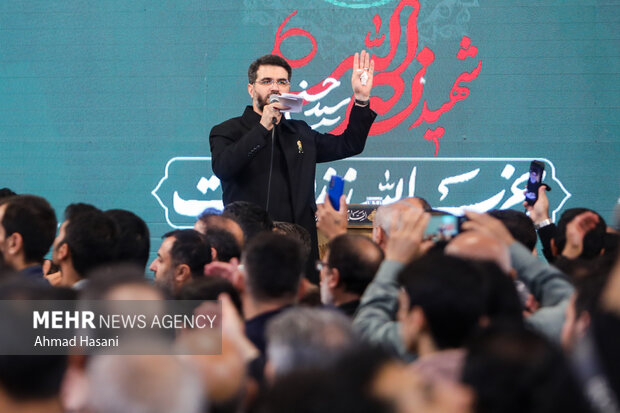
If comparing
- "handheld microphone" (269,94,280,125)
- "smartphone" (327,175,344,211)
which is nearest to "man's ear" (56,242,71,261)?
"smartphone" (327,175,344,211)

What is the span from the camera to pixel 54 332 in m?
1.48

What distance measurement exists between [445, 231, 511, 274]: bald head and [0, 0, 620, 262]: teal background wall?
2602 millimetres

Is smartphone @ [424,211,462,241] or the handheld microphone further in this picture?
the handheld microphone

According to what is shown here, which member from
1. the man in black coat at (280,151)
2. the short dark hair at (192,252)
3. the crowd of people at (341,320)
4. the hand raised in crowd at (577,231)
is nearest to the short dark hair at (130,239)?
the crowd of people at (341,320)

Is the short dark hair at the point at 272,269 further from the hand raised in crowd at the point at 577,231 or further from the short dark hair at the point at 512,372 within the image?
the hand raised in crowd at the point at 577,231

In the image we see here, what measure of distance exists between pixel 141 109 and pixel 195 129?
1.20 feet

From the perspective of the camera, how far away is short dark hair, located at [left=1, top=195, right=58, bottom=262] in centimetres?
253

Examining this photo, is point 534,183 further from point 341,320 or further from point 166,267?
point 341,320

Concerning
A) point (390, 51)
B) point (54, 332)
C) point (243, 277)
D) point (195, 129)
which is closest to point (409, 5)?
point (390, 51)

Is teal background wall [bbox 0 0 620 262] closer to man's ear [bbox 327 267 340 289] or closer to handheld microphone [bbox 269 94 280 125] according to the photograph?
handheld microphone [bbox 269 94 280 125]

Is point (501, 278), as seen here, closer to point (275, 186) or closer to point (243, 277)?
point (243, 277)

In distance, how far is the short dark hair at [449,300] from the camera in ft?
4.93

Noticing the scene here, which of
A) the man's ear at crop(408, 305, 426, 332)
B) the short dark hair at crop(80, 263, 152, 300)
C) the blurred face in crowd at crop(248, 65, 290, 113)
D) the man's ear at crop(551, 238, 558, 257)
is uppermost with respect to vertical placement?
the blurred face in crowd at crop(248, 65, 290, 113)

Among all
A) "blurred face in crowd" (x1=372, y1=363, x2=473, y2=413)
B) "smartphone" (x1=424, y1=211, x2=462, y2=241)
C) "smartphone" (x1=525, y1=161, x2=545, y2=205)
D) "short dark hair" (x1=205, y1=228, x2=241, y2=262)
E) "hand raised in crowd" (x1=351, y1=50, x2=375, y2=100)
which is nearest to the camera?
"blurred face in crowd" (x1=372, y1=363, x2=473, y2=413)
